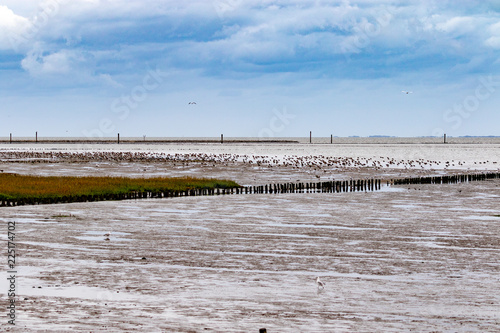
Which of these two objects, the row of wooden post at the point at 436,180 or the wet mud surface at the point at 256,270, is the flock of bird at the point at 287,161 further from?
the wet mud surface at the point at 256,270

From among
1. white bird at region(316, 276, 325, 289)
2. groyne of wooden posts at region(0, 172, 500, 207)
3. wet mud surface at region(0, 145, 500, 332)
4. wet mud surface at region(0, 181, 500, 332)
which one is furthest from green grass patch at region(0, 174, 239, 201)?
white bird at region(316, 276, 325, 289)

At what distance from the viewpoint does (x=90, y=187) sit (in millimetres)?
40438

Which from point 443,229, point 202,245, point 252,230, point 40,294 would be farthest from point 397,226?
point 40,294

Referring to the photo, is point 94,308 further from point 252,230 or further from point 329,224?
point 329,224

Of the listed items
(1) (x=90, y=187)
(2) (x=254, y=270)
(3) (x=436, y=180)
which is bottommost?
(2) (x=254, y=270)

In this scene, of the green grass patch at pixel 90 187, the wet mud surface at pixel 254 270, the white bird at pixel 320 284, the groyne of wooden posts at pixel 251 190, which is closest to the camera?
the wet mud surface at pixel 254 270

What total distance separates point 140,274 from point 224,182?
30.3 m

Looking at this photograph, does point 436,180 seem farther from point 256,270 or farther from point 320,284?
point 320,284

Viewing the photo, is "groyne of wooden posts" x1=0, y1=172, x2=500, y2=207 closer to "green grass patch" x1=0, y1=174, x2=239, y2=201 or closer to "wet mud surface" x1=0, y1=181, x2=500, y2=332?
"green grass patch" x1=0, y1=174, x2=239, y2=201

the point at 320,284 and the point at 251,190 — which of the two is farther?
the point at 251,190

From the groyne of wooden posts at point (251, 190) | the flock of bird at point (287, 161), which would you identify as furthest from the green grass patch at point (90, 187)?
the flock of bird at point (287, 161)

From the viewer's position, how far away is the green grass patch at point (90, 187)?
3634 cm

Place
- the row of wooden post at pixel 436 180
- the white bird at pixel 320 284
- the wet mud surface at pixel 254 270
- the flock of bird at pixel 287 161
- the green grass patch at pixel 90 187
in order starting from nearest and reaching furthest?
1. the wet mud surface at pixel 254 270
2. the white bird at pixel 320 284
3. the green grass patch at pixel 90 187
4. the row of wooden post at pixel 436 180
5. the flock of bird at pixel 287 161

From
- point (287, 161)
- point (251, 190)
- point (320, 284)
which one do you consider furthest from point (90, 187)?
point (287, 161)
